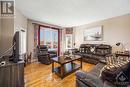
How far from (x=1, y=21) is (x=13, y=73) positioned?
1.82 metres

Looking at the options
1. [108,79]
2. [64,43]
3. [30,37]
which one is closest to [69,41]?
[64,43]

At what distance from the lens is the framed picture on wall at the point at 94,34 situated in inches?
220

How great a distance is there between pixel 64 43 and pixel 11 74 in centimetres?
625

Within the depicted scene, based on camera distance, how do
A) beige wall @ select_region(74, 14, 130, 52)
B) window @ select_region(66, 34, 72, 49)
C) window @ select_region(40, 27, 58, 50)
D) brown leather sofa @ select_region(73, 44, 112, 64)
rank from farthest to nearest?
1. window @ select_region(66, 34, 72, 49)
2. window @ select_region(40, 27, 58, 50)
3. brown leather sofa @ select_region(73, 44, 112, 64)
4. beige wall @ select_region(74, 14, 130, 52)

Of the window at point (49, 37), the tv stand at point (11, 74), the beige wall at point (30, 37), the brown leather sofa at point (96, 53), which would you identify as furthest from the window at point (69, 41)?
the tv stand at point (11, 74)

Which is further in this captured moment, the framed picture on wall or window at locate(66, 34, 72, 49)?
window at locate(66, 34, 72, 49)

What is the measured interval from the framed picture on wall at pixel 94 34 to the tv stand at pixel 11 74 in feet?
15.9

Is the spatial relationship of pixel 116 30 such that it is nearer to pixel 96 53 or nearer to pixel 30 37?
pixel 96 53

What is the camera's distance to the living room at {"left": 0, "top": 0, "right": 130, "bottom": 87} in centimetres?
183

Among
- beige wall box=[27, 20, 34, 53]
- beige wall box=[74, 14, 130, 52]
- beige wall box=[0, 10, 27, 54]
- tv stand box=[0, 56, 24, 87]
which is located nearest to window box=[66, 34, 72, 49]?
beige wall box=[74, 14, 130, 52]

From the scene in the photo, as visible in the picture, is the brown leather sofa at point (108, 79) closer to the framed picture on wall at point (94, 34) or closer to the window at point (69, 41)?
the framed picture on wall at point (94, 34)

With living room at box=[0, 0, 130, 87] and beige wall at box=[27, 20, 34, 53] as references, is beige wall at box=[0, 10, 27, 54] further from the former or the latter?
beige wall at box=[27, 20, 34, 53]

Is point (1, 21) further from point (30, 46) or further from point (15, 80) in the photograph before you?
point (30, 46)

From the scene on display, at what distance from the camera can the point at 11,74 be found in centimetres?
185
